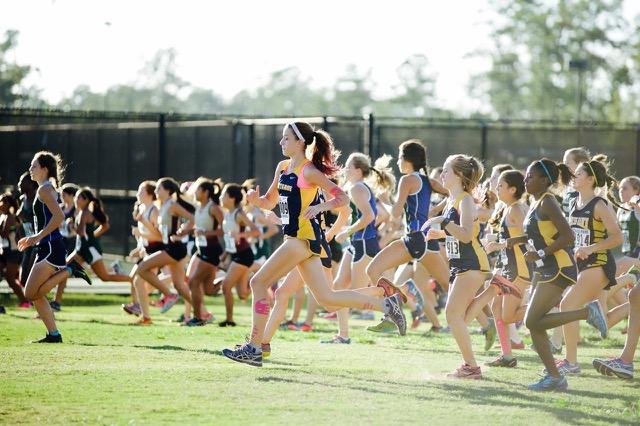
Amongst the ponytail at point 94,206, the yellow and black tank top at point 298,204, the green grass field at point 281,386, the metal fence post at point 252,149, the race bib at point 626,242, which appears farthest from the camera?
the metal fence post at point 252,149

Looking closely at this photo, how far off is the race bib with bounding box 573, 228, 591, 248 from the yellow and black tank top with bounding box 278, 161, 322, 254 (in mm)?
2285

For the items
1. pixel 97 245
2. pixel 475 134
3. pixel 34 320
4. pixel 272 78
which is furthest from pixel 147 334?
pixel 272 78

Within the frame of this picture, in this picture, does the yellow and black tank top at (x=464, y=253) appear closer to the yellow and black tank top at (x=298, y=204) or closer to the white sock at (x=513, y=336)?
the yellow and black tank top at (x=298, y=204)

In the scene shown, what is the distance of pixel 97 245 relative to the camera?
17.7m

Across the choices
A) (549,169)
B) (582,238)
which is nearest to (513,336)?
(582,238)

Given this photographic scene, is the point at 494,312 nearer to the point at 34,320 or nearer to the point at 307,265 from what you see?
the point at 307,265

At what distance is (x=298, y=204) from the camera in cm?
1056

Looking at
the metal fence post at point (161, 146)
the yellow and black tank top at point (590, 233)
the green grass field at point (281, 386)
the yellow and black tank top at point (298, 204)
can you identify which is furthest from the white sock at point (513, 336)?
the metal fence post at point (161, 146)

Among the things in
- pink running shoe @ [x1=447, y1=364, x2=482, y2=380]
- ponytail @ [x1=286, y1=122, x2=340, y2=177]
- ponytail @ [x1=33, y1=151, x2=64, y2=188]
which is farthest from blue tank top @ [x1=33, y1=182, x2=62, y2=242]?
pink running shoe @ [x1=447, y1=364, x2=482, y2=380]

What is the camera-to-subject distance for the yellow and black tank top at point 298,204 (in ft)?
34.6

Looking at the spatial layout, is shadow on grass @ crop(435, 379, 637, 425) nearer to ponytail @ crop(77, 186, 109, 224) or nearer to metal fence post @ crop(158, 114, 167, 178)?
ponytail @ crop(77, 186, 109, 224)

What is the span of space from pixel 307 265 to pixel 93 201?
7.69 meters

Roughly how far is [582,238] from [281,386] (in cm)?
307

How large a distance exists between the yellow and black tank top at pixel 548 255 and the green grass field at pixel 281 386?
0.95 metres
